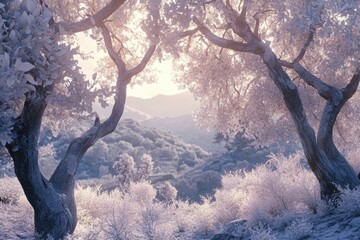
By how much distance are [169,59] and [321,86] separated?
6671 millimetres

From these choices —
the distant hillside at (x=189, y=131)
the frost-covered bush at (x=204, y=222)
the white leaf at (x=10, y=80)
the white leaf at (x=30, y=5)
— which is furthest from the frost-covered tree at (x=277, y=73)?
the distant hillside at (x=189, y=131)

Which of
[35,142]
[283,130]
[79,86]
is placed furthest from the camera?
[283,130]

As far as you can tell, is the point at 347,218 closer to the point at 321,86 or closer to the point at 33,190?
the point at 321,86

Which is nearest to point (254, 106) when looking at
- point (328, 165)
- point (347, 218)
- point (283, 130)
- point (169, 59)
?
point (283, 130)

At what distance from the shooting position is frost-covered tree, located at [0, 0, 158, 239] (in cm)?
643

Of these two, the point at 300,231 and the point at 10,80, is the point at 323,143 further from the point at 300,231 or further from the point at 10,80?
the point at 10,80

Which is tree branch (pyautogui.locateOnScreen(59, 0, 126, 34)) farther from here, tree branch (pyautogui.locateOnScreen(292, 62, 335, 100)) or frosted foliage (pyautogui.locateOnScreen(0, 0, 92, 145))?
tree branch (pyautogui.locateOnScreen(292, 62, 335, 100))

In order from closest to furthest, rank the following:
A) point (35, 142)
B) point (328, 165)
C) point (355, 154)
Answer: point (35, 142), point (328, 165), point (355, 154)

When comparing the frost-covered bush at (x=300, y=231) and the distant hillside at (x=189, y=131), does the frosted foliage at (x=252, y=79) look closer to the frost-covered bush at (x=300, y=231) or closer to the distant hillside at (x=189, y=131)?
the frost-covered bush at (x=300, y=231)

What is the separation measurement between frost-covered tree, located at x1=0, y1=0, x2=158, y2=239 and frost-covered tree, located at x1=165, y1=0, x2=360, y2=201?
2.75m

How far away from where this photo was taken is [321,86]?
1248 centimetres

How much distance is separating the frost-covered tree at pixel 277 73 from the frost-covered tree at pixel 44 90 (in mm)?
2748

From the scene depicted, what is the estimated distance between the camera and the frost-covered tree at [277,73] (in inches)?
456

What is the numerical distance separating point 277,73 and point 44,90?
20.5 feet
